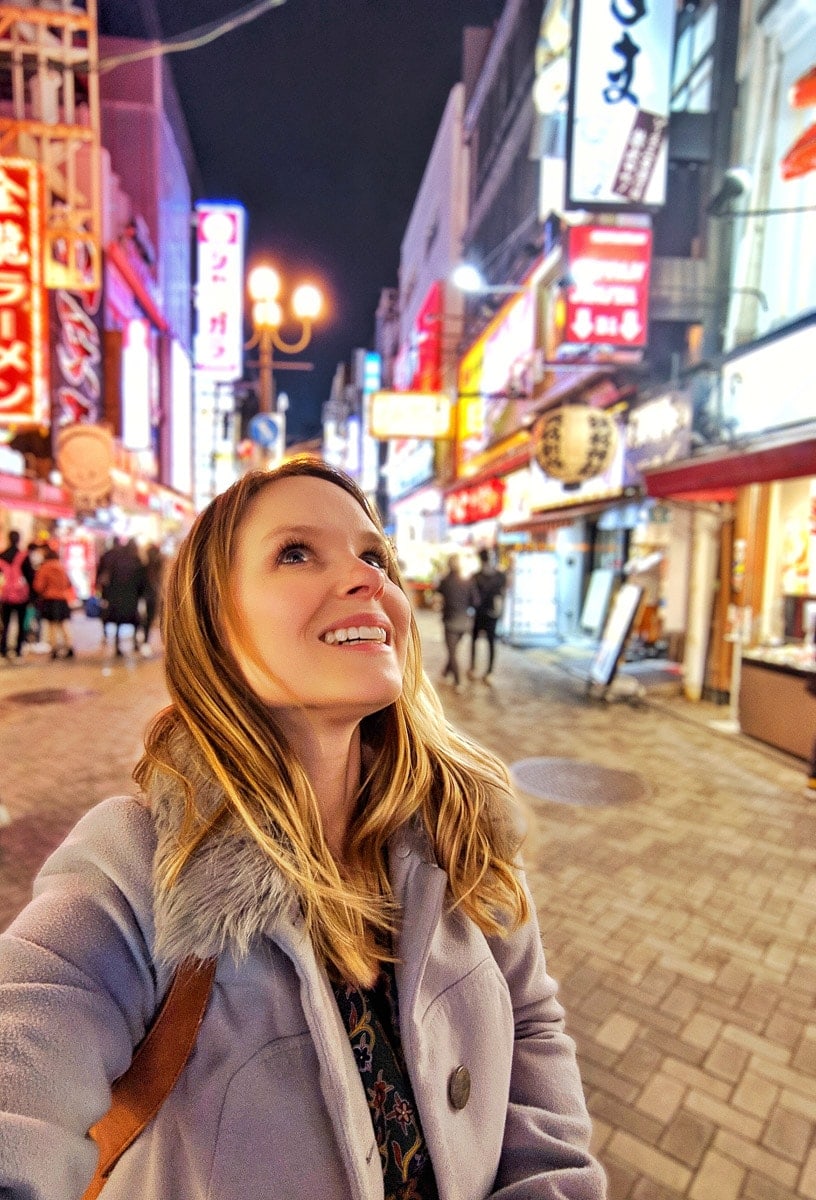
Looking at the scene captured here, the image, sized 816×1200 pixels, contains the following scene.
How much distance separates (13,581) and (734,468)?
38.7ft

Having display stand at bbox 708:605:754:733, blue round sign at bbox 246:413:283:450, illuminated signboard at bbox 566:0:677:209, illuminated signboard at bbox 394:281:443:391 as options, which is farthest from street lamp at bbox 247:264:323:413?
illuminated signboard at bbox 394:281:443:391

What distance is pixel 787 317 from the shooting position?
328 inches

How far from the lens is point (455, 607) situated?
11.2m

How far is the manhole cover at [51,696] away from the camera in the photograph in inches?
357

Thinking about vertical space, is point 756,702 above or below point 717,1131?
above

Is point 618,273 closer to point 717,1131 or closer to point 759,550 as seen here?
point 759,550

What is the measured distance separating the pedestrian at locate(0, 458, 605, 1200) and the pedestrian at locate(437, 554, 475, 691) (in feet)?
31.1

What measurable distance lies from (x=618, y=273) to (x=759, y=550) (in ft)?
15.6

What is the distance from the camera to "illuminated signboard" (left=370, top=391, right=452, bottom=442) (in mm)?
17750

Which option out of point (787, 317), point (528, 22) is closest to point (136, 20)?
point (528, 22)

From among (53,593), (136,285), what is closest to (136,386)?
(136,285)

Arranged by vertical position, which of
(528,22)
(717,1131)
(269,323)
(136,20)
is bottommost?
(717,1131)

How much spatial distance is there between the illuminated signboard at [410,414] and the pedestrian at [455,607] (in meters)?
7.73

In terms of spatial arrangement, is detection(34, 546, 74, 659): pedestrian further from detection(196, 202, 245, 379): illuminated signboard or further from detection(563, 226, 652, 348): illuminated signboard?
detection(196, 202, 245, 379): illuminated signboard
